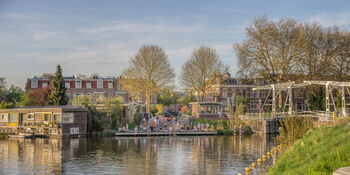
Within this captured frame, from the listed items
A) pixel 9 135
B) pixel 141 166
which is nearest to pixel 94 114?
pixel 9 135

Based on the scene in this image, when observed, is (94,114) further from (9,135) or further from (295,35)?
(295,35)

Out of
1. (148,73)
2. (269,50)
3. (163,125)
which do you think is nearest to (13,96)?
(148,73)

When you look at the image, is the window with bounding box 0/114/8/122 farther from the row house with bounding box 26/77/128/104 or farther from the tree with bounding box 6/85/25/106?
the row house with bounding box 26/77/128/104

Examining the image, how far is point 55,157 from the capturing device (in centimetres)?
2628

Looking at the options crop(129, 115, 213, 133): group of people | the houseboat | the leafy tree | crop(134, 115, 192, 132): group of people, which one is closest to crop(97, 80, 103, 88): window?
crop(134, 115, 192, 132): group of people

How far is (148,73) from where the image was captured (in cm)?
6122

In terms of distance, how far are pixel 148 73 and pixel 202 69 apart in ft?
29.8

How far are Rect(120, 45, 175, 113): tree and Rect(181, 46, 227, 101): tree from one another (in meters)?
3.32

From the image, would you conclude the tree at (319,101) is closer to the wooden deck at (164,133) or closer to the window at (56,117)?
the wooden deck at (164,133)

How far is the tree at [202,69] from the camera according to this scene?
62.7 meters

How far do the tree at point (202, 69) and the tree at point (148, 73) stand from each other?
3.32m

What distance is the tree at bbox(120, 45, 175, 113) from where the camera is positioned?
60438mm

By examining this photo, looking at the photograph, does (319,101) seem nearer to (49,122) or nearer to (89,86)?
(49,122)

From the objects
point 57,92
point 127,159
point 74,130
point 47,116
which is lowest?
point 127,159
